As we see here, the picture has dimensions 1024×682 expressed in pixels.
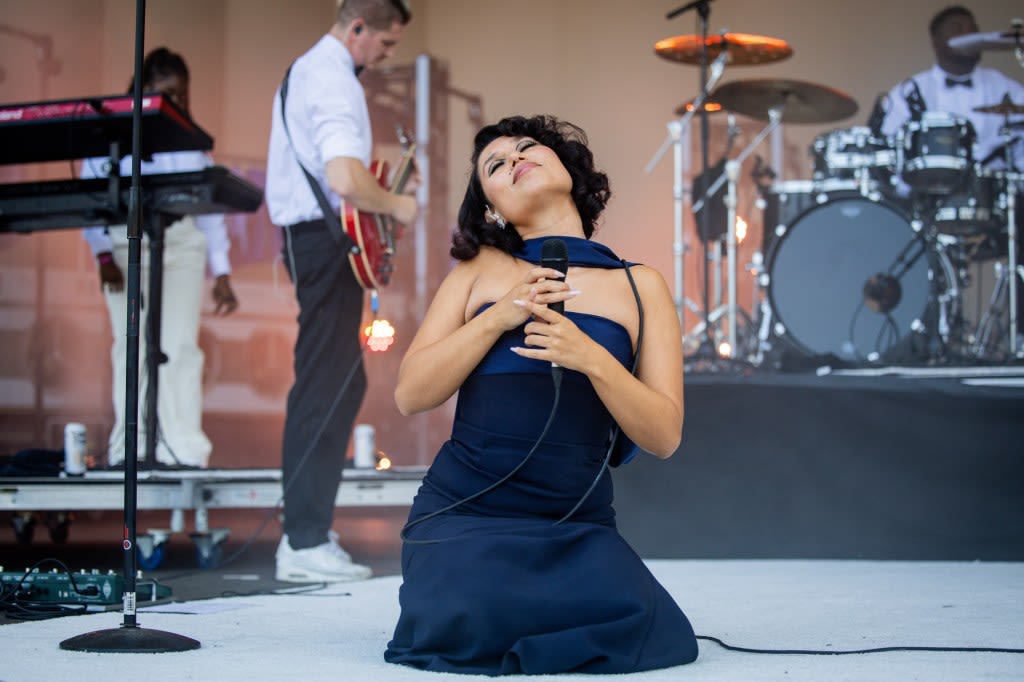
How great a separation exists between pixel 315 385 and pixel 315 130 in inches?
30.0

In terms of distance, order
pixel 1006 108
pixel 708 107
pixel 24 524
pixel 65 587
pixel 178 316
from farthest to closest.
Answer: pixel 708 107
pixel 1006 108
pixel 178 316
pixel 24 524
pixel 65 587

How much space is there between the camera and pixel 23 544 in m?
4.79

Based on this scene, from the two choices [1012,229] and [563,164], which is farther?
[1012,229]

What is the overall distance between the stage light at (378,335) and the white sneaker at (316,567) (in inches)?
25.1

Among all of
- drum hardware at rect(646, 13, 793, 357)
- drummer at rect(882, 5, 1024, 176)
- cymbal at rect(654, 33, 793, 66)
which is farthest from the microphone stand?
drummer at rect(882, 5, 1024, 176)

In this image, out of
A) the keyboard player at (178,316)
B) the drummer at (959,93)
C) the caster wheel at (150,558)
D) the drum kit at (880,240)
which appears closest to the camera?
the caster wheel at (150,558)

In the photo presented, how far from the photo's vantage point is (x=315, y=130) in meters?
3.53

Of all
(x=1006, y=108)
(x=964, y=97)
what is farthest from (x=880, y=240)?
(x=964, y=97)

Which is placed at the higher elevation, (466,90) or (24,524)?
(466,90)

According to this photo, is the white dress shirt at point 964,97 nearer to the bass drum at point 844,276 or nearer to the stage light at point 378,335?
the bass drum at point 844,276

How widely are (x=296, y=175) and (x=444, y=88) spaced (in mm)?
3466

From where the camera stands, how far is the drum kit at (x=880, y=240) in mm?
5469

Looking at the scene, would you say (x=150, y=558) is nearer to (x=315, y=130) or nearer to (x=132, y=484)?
(x=315, y=130)

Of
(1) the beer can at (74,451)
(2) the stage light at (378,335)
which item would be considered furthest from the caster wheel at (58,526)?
(2) the stage light at (378,335)
